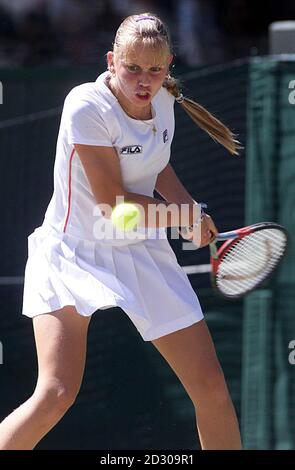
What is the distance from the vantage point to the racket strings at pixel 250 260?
13.5 feet

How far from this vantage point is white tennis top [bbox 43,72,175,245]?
365cm

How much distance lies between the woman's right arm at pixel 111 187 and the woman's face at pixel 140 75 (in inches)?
7.7

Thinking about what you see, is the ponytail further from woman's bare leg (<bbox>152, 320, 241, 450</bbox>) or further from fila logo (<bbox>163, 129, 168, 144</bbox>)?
woman's bare leg (<bbox>152, 320, 241, 450</bbox>)

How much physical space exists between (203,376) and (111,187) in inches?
29.4

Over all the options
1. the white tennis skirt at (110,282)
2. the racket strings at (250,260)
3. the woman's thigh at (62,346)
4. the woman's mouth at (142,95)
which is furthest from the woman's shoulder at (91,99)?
the racket strings at (250,260)

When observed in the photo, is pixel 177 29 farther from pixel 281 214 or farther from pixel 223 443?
pixel 223 443

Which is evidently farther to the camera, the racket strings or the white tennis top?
the racket strings

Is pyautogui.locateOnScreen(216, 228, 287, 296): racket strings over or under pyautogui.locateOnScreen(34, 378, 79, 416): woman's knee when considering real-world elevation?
over

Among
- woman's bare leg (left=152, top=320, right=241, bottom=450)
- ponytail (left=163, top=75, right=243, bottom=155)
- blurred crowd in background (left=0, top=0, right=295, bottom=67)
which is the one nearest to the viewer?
woman's bare leg (left=152, top=320, right=241, bottom=450)

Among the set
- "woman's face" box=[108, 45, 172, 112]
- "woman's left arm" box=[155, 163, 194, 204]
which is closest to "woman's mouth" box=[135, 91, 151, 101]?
"woman's face" box=[108, 45, 172, 112]

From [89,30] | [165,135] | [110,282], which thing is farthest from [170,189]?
[89,30]

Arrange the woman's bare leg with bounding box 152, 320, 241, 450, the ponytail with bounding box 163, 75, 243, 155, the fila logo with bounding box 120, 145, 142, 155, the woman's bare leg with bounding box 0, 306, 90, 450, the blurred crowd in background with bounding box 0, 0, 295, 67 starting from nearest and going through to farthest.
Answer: the woman's bare leg with bounding box 0, 306, 90, 450 → the fila logo with bounding box 120, 145, 142, 155 → the woman's bare leg with bounding box 152, 320, 241, 450 → the ponytail with bounding box 163, 75, 243, 155 → the blurred crowd in background with bounding box 0, 0, 295, 67

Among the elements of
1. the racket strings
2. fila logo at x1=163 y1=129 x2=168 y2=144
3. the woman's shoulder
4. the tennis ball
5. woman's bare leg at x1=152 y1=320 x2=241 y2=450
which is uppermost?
the woman's shoulder
